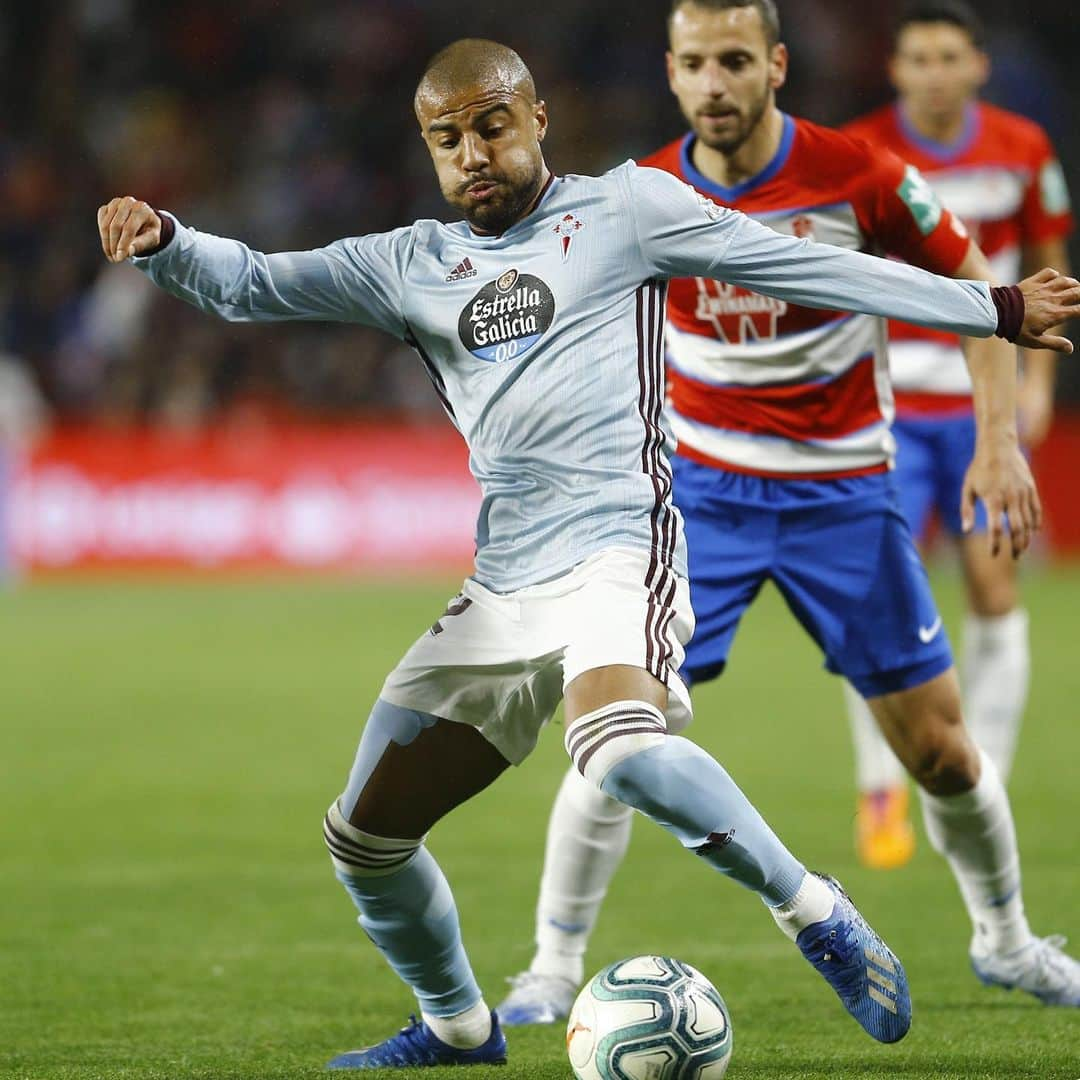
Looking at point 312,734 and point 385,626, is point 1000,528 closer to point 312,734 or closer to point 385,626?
point 312,734

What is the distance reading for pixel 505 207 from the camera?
4.14m

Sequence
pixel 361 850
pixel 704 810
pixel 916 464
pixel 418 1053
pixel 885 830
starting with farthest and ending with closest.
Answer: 1. pixel 885 830
2. pixel 916 464
3. pixel 418 1053
4. pixel 361 850
5. pixel 704 810

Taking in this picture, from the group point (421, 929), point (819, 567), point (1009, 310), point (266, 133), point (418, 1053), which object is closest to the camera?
point (1009, 310)

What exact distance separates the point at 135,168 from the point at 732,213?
1722cm

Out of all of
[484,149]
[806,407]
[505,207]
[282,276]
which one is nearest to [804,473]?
[806,407]

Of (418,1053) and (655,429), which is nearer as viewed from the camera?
(655,429)

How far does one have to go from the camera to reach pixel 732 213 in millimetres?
4090

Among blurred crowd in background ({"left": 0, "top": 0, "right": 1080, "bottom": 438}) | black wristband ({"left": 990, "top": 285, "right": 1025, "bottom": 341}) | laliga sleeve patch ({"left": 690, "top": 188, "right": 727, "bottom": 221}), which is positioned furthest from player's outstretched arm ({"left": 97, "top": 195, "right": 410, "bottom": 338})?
blurred crowd in background ({"left": 0, "top": 0, "right": 1080, "bottom": 438})

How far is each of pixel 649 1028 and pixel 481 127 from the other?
5.84ft

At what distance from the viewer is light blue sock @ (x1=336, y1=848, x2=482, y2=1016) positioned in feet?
14.0

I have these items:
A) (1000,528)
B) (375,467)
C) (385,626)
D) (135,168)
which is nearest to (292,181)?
(135,168)

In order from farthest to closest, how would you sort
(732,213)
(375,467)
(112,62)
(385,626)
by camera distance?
1. (112,62)
2. (375,467)
3. (385,626)
4. (732,213)

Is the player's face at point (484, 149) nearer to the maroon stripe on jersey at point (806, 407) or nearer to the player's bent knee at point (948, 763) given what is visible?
the maroon stripe on jersey at point (806, 407)

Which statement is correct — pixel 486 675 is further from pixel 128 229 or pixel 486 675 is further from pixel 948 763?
pixel 948 763
